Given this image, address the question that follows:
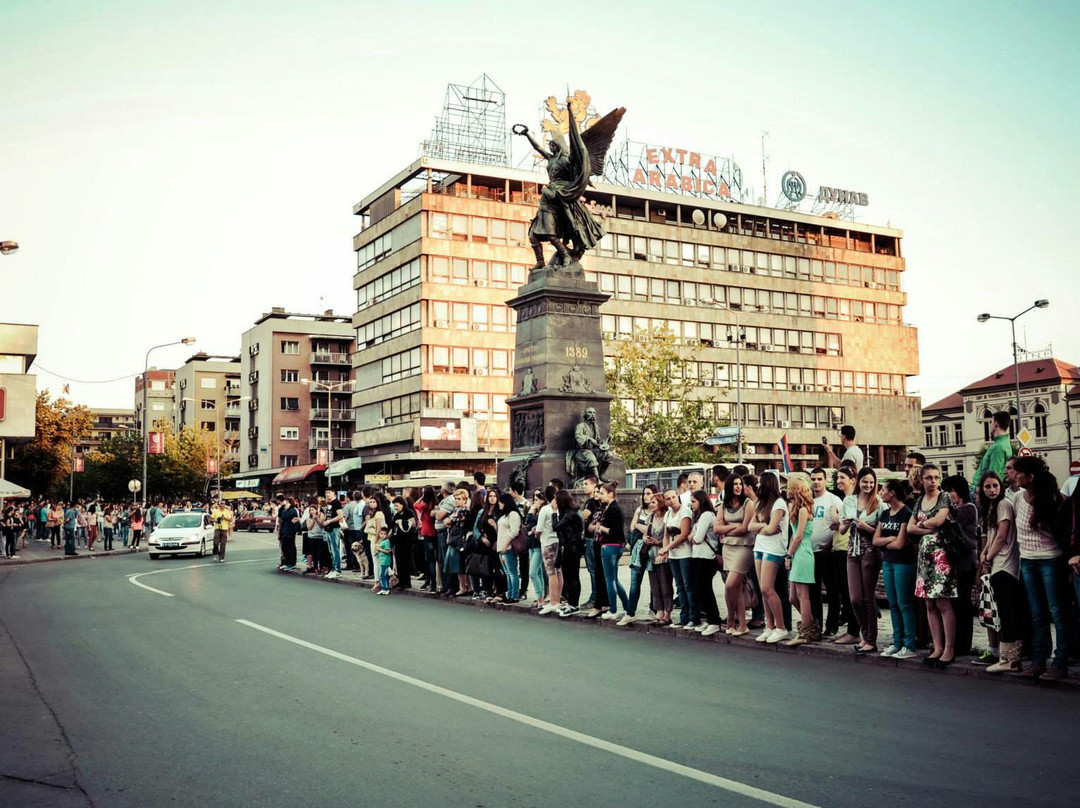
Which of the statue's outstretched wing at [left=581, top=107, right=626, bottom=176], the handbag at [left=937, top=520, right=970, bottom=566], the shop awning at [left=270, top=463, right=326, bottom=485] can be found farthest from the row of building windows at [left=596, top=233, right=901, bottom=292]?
the handbag at [left=937, top=520, right=970, bottom=566]

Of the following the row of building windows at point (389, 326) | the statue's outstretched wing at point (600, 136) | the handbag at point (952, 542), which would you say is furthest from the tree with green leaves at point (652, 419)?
the handbag at point (952, 542)

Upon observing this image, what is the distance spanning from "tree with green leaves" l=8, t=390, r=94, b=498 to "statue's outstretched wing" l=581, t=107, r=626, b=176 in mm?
48725

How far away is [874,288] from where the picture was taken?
3595 inches

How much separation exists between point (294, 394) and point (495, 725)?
102m

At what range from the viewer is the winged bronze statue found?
25938 millimetres

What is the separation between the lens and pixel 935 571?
10398 millimetres

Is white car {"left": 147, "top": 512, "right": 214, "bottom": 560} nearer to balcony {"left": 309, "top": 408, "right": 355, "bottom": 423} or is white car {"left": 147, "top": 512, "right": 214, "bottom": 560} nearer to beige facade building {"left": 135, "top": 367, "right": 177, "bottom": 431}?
balcony {"left": 309, "top": 408, "right": 355, "bottom": 423}

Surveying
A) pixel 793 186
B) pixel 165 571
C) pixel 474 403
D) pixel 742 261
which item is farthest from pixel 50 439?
pixel 793 186

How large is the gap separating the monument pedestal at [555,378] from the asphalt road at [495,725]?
1061 centimetres

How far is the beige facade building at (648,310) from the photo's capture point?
→ 240ft

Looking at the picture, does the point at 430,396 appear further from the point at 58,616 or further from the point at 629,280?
the point at 58,616

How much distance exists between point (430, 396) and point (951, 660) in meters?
62.7

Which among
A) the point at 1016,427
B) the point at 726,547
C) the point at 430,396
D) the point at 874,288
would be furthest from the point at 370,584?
the point at 1016,427

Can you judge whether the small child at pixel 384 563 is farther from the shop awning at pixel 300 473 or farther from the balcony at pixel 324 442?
the balcony at pixel 324 442
